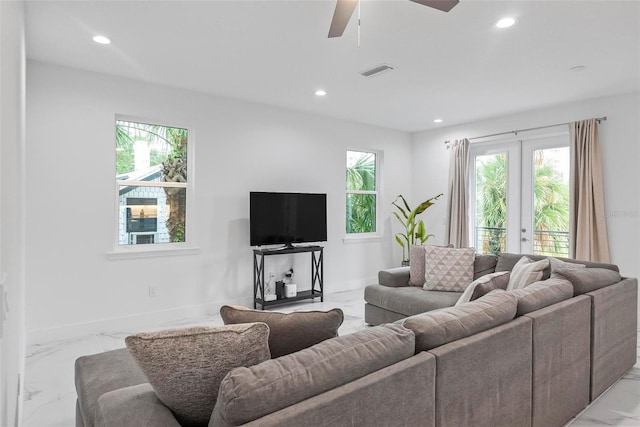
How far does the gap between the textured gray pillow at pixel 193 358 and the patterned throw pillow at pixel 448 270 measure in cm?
293

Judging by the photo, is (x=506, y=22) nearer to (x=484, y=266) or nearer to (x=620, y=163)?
(x=484, y=266)

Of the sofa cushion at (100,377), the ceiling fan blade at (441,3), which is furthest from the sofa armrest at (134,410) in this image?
the ceiling fan blade at (441,3)

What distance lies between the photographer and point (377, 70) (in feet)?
12.2

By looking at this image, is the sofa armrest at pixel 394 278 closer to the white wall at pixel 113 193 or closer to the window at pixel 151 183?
the white wall at pixel 113 193

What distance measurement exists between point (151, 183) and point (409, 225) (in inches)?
154

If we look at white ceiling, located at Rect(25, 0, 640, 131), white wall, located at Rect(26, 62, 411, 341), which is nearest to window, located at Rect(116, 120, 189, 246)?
white wall, located at Rect(26, 62, 411, 341)

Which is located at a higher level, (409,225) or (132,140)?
(132,140)

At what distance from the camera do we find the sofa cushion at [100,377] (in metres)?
1.59

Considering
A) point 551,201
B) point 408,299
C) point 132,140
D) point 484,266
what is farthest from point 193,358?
point 551,201

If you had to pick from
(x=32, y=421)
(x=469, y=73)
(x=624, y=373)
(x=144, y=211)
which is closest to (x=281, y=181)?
(x=144, y=211)

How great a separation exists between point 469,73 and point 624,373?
277 cm

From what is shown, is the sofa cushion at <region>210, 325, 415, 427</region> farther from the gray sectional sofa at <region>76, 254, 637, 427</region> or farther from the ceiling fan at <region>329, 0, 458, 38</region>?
the ceiling fan at <region>329, 0, 458, 38</region>

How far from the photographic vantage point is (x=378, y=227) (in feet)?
21.1

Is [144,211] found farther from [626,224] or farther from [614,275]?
[626,224]
